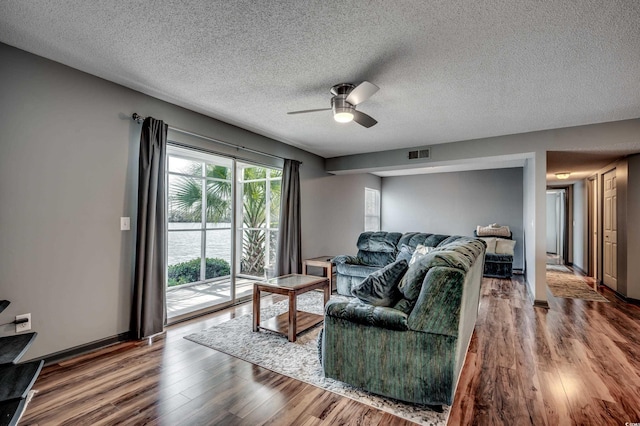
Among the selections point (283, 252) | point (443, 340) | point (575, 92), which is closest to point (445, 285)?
point (443, 340)

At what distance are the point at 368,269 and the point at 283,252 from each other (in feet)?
4.70

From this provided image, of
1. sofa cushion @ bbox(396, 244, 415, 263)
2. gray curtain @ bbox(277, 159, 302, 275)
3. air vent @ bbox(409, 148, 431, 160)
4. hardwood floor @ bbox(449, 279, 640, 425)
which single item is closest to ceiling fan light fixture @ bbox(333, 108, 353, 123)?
gray curtain @ bbox(277, 159, 302, 275)

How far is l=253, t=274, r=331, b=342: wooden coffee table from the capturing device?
303 centimetres

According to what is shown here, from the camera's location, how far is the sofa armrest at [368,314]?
203 centimetres

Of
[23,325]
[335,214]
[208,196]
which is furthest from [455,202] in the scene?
[23,325]

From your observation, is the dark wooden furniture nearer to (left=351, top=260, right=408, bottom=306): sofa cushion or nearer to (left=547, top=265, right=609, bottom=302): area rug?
(left=351, top=260, right=408, bottom=306): sofa cushion

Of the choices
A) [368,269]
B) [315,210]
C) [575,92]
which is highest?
[575,92]

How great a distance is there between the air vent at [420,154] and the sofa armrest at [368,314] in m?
3.82

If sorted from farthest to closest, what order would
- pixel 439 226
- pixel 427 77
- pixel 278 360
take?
pixel 439 226
pixel 427 77
pixel 278 360

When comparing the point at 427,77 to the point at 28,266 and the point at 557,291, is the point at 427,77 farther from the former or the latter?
the point at 557,291

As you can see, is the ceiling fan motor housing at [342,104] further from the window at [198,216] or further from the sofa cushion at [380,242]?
the sofa cushion at [380,242]

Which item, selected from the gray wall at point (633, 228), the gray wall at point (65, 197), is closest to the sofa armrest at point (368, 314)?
the gray wall at point (65, 197)

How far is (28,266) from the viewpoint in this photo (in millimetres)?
2482

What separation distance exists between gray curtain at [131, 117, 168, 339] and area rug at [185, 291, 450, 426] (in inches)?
18.8
